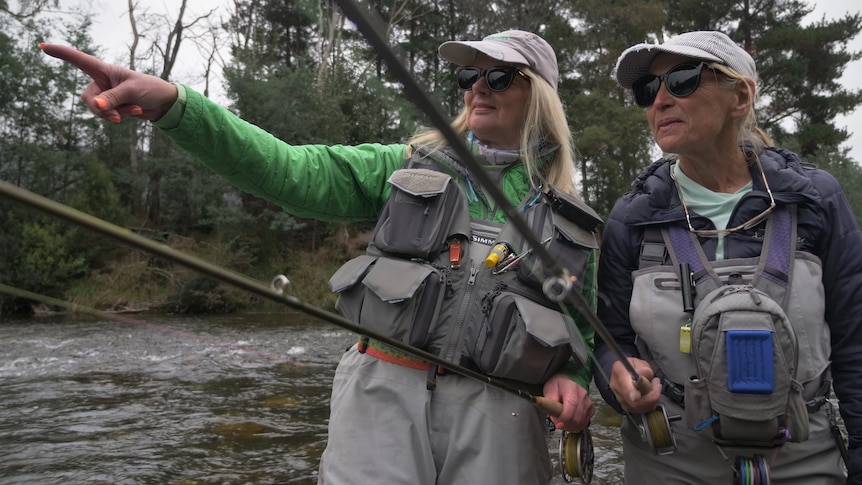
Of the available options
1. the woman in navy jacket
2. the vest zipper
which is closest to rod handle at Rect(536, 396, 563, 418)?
the woman in navy jacket

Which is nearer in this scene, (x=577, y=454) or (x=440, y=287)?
(x=440, y=287)

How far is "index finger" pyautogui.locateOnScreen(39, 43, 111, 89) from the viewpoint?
1619mm

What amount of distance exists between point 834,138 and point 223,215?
882 inches

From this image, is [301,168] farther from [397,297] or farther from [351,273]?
[397,297]

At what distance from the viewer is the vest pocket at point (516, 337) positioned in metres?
2.12

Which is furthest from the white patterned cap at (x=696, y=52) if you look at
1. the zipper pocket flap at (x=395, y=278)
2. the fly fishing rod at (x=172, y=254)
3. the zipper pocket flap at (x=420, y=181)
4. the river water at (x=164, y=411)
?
the river water at (x=164, y=411)

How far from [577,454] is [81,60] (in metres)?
2.01

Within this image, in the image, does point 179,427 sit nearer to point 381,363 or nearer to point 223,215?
point 381,363

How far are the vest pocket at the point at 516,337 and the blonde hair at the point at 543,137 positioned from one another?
496 millimetres

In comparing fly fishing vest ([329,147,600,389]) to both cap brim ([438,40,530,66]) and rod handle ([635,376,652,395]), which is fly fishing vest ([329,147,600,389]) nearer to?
rod handle ([635,376,652,395])

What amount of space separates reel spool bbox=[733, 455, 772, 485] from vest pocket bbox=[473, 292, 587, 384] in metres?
0.63

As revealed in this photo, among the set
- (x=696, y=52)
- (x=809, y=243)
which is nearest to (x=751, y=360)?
(x=809, y=243)

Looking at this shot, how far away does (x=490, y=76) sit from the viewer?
2432 millimetres

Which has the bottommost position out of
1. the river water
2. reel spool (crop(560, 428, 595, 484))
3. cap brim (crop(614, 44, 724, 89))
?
the river water
